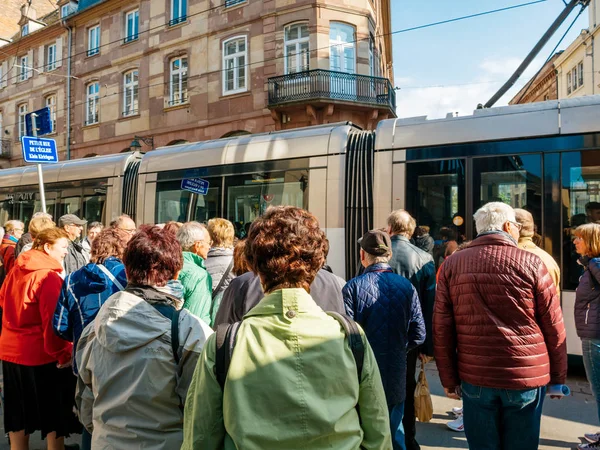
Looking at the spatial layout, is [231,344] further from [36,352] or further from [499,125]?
[499,125]

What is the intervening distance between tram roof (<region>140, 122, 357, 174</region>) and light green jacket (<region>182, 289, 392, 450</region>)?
19.8ft

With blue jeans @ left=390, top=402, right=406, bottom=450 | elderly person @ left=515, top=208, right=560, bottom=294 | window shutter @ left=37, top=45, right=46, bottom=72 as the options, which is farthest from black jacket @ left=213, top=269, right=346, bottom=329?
window shutter @ left=37, top=45, right=46, bottom=72

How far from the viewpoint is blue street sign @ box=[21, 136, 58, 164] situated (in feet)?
24.8

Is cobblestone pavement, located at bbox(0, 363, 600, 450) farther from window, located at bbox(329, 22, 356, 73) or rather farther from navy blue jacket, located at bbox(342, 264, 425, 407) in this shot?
window, located at bbox(329, 22, 356, 73)

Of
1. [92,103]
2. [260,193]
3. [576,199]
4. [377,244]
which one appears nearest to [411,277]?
[377,244]

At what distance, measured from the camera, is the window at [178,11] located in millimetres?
20516

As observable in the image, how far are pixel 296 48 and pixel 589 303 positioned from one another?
1624cm

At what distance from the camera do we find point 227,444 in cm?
146

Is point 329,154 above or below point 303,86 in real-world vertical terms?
below

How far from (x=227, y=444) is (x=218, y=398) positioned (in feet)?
0.46

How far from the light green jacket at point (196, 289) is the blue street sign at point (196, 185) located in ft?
16.7

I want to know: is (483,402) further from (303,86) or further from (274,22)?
(274,22)

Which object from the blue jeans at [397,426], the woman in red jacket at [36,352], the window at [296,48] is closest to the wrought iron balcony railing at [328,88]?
the window at [296,48]

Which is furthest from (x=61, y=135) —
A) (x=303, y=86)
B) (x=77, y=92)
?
(x=303, y=86)
